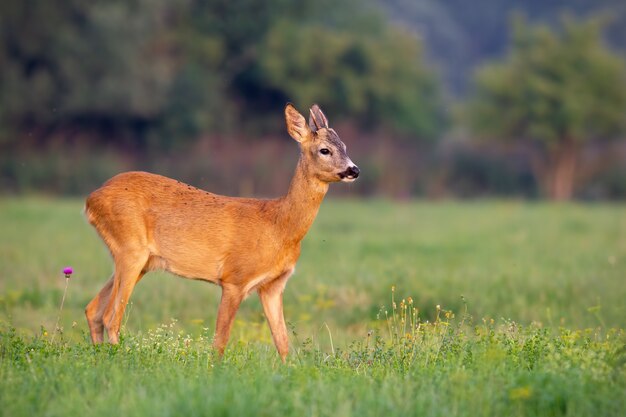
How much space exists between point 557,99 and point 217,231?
148 ft

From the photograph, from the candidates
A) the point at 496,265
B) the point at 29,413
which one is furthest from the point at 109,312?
the point at 496,265

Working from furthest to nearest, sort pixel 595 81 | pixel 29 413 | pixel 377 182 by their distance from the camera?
pixel 595 81
pixel 377 182
pixel 29 413

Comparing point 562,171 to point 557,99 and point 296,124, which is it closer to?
point 557,99

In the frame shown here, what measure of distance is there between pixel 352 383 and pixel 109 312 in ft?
10.4

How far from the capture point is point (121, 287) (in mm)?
8898

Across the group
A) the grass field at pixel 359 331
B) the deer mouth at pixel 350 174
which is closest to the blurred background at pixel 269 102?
the grass field at pixel 359 331

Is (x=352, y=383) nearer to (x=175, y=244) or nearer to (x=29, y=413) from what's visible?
(x=29, y=413)

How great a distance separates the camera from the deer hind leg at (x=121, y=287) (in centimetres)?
884

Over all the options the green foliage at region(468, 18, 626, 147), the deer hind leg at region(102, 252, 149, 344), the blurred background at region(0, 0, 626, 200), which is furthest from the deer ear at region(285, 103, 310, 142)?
A: the green foliage at region(468, 18, 626, 147)

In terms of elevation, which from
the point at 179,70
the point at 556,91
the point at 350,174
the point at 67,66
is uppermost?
the point at 556,91

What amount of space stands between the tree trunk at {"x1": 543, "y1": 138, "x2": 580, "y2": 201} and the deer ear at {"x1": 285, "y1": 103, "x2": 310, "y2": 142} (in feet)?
144

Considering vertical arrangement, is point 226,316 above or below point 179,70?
below

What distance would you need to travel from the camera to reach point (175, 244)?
910 cm

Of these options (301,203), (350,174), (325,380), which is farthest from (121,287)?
(325,380)
